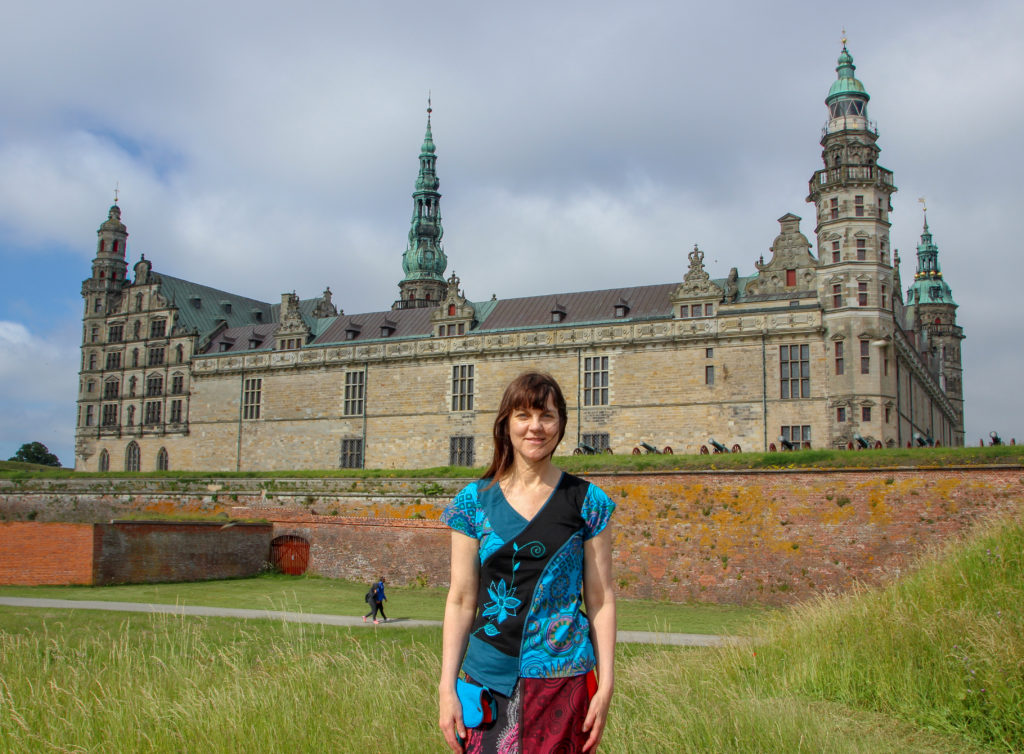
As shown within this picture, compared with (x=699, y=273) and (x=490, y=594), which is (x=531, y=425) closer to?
(x=490, y=594)

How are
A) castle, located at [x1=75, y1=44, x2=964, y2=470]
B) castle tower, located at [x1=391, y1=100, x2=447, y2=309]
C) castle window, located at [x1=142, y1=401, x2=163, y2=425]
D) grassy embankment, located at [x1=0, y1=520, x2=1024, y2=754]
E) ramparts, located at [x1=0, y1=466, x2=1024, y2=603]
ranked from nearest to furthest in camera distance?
grassy embankment, located at [x1=0, y1=520, x2=1024, y2=754] → ramparts, located at [x1=0, y1=466, x2=1024, y2=603] → castle, located at [x1=75, y1=44, x2=964, y2=470] → castle window, located at [x1=142, y1=401, x2=163, y2=425] → castle tower, located at [x1=391, y1=100, x2=447, y2=309]

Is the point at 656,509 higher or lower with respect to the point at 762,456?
lower

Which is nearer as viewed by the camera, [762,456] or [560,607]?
[560,607]

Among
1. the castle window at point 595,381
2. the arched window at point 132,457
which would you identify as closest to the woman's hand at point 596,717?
the castle window at point 595,381

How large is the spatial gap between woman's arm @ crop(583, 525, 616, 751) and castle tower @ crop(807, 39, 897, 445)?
28.9 m

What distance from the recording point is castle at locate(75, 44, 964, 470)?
31719 millimetres

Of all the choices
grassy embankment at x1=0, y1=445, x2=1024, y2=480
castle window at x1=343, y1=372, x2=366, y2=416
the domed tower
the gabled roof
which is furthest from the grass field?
the domed tower

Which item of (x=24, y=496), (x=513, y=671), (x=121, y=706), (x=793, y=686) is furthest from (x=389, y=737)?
(x=24, y=496)

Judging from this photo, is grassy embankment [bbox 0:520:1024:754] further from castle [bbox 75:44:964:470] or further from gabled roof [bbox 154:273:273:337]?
gabled roof [bbox 154:273:273:337]

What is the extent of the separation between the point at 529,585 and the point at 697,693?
4.85 metres

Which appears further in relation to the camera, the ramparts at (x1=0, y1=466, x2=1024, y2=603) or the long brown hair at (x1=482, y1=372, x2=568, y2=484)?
the ramparts at (x1=0, y1=466, x2=1024, y2=603)

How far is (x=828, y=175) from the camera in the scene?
3219 cm

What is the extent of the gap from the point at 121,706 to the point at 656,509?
18.8 metres

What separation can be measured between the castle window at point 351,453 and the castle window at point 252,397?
5.58m
